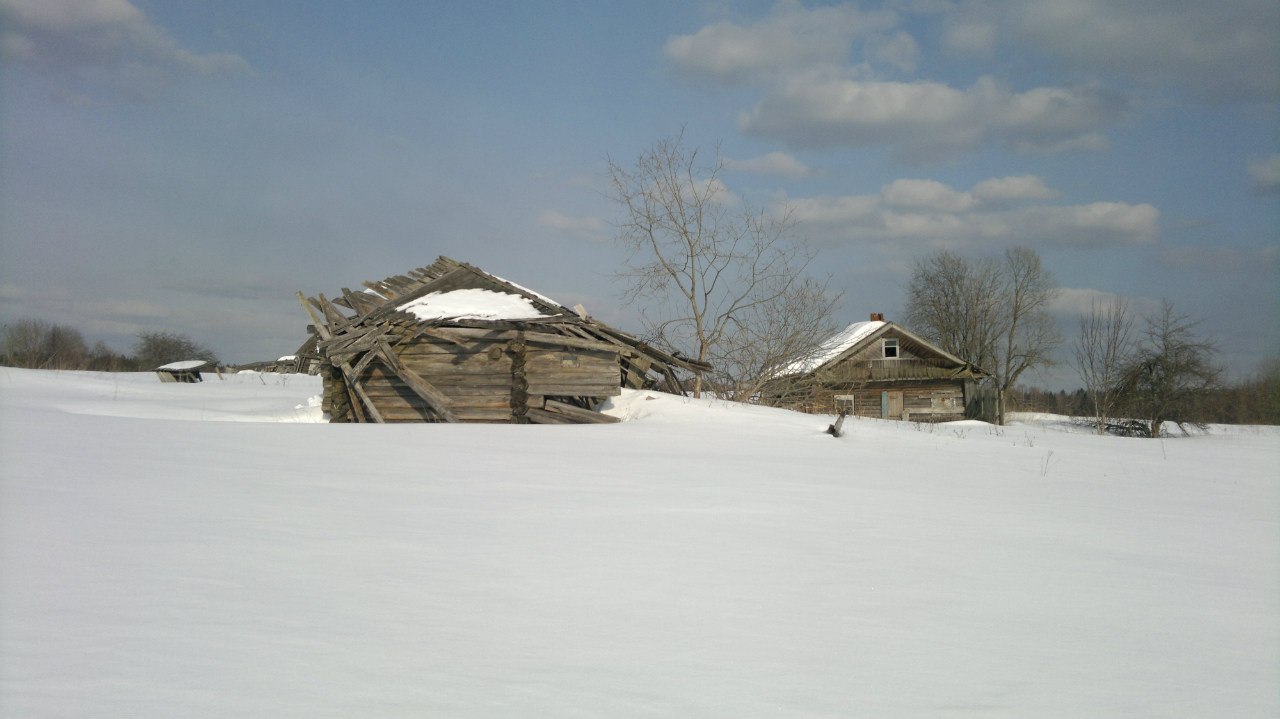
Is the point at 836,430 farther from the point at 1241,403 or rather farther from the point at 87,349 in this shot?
the point at 87,349

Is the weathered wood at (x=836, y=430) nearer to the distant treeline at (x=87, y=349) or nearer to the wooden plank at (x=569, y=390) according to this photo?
the wooden plank at (x=569, y=390)

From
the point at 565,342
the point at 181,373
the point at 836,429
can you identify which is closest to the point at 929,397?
the point at 565,342

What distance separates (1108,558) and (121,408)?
1899 cm

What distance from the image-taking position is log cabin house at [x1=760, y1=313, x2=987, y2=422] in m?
35.4

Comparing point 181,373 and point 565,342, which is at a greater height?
point 565,342

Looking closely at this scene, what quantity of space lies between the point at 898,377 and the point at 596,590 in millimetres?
33780

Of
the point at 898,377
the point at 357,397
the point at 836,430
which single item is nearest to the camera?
the point at 836,430

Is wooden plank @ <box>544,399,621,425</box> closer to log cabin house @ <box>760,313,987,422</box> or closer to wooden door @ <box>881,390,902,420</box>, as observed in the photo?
log cabin house @ <box>760,313,987,422</box>

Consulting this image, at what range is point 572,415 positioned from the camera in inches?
644

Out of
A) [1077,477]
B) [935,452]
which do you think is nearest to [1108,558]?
[1077,477]

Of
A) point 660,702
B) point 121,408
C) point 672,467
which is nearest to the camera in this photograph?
point 660,702

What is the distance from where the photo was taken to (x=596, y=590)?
4.08m

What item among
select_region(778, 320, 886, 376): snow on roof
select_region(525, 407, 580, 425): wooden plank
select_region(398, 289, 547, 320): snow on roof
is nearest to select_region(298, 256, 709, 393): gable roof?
select_region(398, 289, 547, 320): snow on roof

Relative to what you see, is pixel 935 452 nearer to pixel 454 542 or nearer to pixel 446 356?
pixel 454 542
